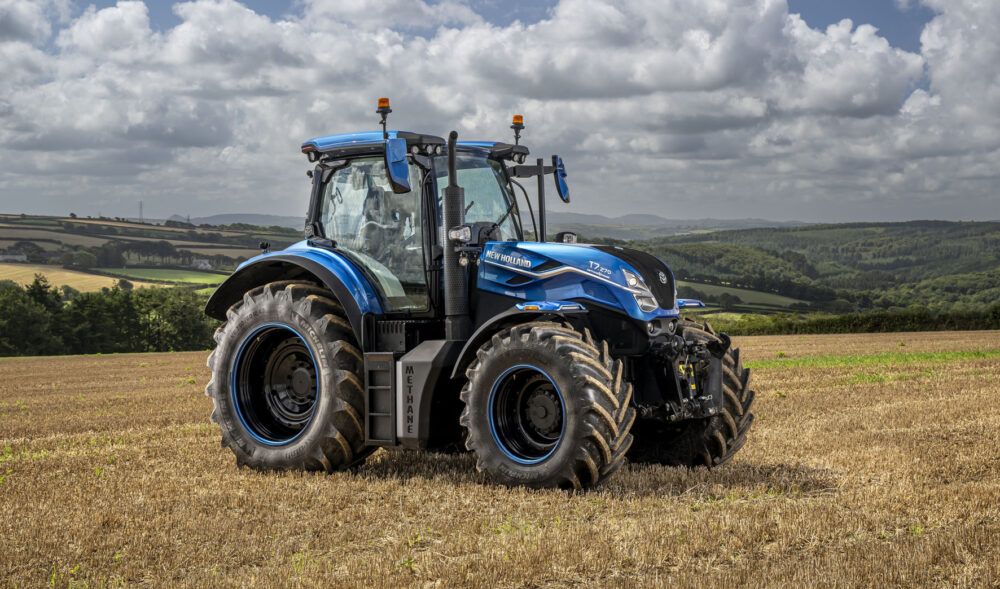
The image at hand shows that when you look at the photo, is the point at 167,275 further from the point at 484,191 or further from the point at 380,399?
the point at 380,399

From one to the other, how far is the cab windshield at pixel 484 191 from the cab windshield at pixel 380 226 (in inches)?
10.6

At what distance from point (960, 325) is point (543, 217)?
4554 centimetres

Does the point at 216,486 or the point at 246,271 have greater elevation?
the point at 246,271

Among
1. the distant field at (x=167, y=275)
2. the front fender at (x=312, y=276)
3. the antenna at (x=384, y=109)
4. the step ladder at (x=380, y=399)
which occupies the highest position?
the antenna at (x=384, y=109)

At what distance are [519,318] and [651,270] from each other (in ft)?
4.48

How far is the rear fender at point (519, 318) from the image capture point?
25.3 feet

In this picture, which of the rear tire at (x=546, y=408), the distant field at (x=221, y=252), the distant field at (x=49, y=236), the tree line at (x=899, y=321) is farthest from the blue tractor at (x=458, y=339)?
the distant field at (x=49, y=236)

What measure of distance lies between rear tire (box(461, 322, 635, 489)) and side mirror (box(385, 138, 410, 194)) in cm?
149

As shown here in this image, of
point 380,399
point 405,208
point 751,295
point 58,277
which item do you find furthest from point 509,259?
point 58,277

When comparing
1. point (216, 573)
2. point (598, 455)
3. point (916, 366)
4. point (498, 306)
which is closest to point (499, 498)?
point (598, 455)

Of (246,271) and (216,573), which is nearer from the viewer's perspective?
(216,573)

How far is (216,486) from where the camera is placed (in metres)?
8.23

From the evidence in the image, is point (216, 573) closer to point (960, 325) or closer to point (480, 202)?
point (480, 202)

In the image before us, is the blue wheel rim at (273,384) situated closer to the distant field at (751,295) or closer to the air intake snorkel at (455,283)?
the air intake snorkel at (455,283)
